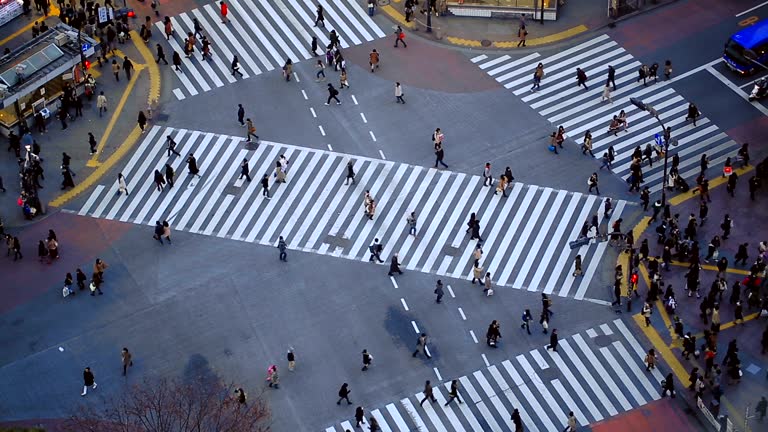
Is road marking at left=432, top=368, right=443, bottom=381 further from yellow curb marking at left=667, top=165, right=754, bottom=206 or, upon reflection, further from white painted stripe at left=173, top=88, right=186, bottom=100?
white painted stripe at left=173, top=88, right=186, bottom=100

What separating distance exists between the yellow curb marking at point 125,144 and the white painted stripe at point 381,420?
2305 centimetres

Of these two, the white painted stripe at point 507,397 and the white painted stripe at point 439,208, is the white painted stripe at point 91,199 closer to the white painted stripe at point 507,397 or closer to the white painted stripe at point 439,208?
the white painted stripe at point 439,208

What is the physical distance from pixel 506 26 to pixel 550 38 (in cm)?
290

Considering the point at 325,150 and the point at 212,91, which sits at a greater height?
the point at 212,91

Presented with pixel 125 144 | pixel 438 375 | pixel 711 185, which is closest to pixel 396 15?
pixel 125 144

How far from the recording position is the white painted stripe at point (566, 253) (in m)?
80.0

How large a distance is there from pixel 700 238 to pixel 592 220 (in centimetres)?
575

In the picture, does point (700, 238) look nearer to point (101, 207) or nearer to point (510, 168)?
point (510, 168)

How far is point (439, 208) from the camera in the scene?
84250 millimetres

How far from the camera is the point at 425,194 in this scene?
279 ft

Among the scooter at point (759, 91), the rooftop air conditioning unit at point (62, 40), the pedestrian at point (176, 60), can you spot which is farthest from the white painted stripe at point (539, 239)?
the rooftop air conditioning unit at point (62, 40)

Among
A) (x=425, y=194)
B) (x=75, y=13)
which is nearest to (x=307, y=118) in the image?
(x=425, y=194)

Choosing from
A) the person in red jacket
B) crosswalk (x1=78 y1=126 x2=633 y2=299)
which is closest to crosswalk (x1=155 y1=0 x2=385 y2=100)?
the person in red jacket

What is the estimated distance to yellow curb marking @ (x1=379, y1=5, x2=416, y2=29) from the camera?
9581 centimetres
